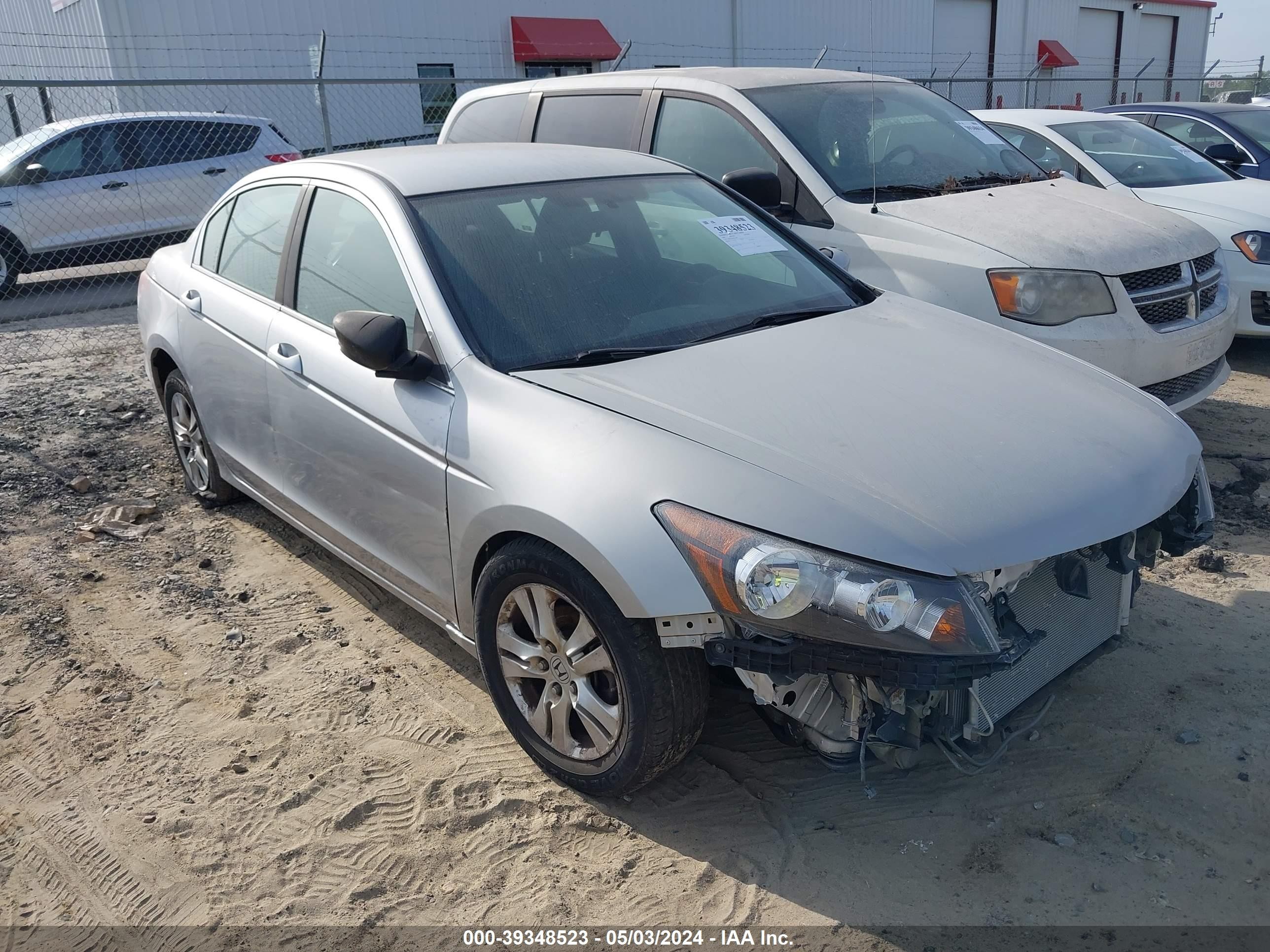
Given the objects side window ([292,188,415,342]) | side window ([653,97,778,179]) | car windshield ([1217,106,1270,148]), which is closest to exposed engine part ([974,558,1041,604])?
side window ([292,188,415,342])

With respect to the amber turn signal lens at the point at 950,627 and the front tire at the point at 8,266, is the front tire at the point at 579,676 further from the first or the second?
the front tire at the point at 8,266

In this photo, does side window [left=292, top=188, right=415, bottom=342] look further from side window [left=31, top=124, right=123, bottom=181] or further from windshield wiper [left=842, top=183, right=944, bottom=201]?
side window [left=31, top=124, right=123, bottom=181]

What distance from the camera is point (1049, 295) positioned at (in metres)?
4.80

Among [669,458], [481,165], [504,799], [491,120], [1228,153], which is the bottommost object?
[504,799]

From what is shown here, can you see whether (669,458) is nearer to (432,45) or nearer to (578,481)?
(578,481)

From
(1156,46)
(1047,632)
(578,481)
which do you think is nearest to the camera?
(578,481)

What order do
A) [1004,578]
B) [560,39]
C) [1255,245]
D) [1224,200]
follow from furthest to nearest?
[560,39]
[1224,200]
[1255,245]
[1004,578]

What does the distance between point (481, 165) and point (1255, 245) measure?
540 centimetres

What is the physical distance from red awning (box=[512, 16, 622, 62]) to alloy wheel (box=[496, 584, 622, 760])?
18.1 m

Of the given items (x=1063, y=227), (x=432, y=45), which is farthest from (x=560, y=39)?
(x=1063, y=227)

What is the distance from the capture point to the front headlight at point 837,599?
2.31 metres

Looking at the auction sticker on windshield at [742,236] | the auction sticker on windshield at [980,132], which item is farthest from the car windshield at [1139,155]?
the auction sticker on windshield at [742,236]

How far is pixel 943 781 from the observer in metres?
2.98

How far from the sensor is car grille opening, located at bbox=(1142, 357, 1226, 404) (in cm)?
499
